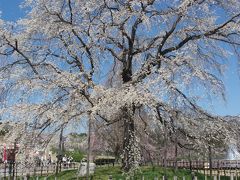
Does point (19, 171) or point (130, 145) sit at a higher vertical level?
point (130, 145)

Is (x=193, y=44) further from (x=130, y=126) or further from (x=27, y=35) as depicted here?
(x=27, y=35)

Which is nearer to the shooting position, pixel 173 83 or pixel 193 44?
pixel 173 83

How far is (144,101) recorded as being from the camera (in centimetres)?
1584

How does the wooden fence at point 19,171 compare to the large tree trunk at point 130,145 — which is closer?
the large tree trunk at point 130,145

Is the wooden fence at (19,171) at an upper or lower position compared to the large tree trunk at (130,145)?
lower

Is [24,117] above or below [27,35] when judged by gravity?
below

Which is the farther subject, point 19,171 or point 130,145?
point 19,171

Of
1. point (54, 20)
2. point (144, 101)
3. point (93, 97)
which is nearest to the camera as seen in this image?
point (144, 101)

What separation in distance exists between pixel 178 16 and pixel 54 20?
5.21 m

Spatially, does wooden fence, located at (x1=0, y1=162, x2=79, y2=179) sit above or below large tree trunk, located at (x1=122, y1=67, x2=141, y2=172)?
below

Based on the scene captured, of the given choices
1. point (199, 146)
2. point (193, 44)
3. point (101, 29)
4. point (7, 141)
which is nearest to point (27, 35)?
point (101, 29)

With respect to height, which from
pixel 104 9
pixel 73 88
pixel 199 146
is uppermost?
pixel 104 9

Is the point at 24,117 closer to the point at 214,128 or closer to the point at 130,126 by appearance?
the point at 130,126

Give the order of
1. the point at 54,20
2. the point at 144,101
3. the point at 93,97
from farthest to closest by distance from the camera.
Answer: the point at 54,20
the point at 93,97
the point at 144,101
